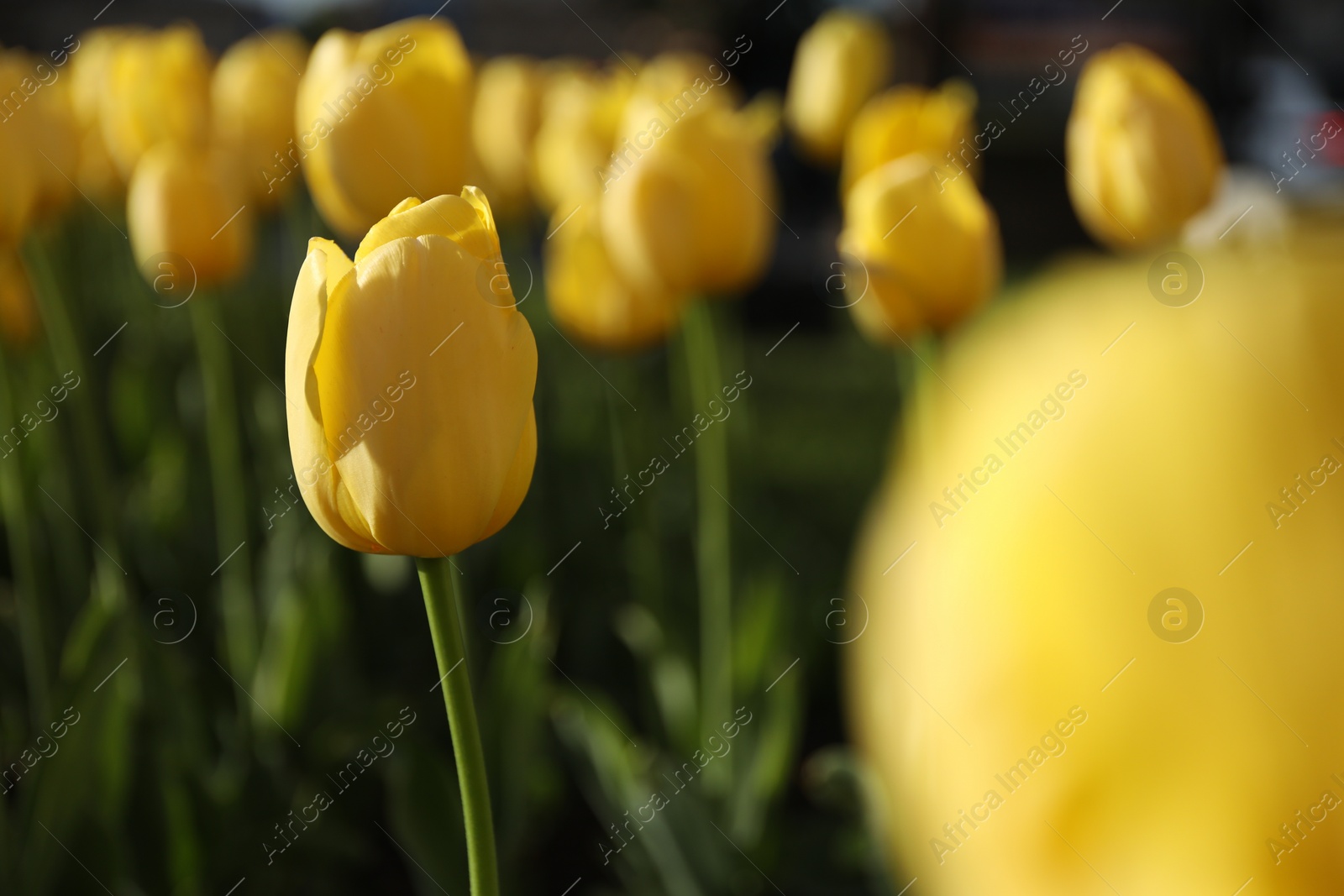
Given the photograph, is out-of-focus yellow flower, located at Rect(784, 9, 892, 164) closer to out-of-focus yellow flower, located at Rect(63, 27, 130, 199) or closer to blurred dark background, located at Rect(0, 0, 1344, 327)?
out-of-focus yellow flower, located at Rect(63, 27, 130, 199)

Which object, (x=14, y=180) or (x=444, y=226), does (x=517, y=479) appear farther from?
(x=14, y=180)

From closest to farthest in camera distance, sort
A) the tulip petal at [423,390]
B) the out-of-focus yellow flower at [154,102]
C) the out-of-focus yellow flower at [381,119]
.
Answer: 1. the tulip petal at [423,390]
2. the out-of-focus yellow flower at [381,119]
3. the out-of-focus yellow flower at [154,102]

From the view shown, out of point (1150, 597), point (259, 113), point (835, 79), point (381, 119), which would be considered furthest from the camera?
point (835, 79)

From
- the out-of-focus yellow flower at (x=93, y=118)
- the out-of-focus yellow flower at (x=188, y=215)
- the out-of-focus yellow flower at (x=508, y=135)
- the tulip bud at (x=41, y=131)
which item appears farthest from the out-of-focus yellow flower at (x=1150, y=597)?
the out-of-focus yellow flower at (x=93, y=118)

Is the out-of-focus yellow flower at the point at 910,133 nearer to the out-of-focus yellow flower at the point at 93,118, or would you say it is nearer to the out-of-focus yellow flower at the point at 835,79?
the out-of-focus yellow flower at the point at 835,79

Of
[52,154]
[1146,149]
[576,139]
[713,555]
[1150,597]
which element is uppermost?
[52,154]

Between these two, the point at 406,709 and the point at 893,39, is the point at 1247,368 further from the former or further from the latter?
the point at 893,39

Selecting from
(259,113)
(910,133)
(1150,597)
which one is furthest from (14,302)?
(1150,597)
